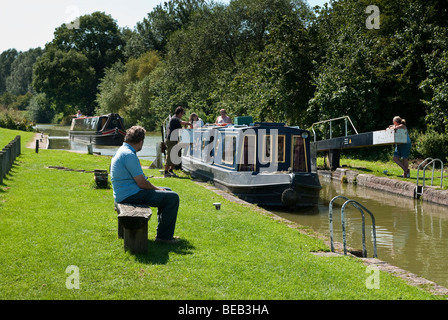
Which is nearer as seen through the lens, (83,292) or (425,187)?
(83,292)

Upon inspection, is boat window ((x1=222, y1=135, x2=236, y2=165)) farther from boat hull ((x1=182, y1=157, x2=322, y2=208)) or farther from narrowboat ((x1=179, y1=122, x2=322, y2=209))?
boat hull ((x1=182, y1=157, x2=322, y2=208))

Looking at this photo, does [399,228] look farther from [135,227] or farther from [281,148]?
[135,227]

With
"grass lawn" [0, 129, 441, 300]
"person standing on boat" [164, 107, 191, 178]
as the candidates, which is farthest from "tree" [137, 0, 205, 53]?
"grass lawn" [0, 129, 441, 300]

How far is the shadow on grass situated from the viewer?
5.30 metres

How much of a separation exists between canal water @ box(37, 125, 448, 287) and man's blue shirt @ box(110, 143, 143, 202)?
4.13 m

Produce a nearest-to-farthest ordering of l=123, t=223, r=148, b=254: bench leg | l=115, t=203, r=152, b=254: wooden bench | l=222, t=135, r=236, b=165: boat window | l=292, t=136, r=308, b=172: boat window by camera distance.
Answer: l=115, t=203, r=152, b=254: wooden bench
l=123, t=223, r=148, b=254: bench leg
l=292, t=136, r=308, b=172: boat window
l=222, t=135, r=236, b=165: boat window

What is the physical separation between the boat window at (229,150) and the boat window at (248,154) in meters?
0.38

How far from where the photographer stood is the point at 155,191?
596cm

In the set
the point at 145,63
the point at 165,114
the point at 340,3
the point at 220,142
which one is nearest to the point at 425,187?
the point at 220,142

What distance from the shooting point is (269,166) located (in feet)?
40.6

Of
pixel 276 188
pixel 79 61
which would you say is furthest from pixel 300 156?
pixel 79 61

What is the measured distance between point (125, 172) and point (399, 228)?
6.41 m
